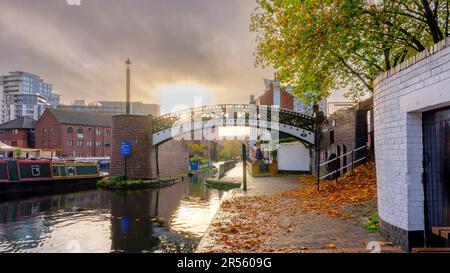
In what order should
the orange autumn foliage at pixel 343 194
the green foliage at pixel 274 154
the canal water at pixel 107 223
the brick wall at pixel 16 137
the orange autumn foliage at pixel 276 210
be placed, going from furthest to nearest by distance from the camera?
the brick wall at pixel 16 137 → the green foliage at pixel 274 154 → the orange autumn foliage at pixel 343 194 → the canal water at pixel 107 223 → the orange autumn foliage at pixel 276 210

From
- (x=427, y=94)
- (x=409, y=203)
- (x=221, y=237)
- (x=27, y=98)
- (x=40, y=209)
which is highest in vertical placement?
(x=27, y=98)

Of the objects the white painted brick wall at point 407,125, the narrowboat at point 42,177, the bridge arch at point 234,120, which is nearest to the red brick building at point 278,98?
the bridge arch at point 234,120

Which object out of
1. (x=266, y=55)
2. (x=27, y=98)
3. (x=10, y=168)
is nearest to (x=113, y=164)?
(x=10, y=168)

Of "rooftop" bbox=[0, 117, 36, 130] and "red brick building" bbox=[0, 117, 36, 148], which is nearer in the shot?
"red brick building" bbox=[0, 117, 36, 148]

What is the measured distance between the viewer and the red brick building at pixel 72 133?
6438 centimetres

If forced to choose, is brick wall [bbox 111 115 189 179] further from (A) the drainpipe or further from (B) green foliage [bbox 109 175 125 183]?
(A) the drainpipe

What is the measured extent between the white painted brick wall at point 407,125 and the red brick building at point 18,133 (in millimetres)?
74954

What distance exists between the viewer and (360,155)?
654 inches

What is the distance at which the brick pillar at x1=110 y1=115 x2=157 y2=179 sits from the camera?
3044 cm

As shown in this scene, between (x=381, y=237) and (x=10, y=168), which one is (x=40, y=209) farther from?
(x=381, y=237)

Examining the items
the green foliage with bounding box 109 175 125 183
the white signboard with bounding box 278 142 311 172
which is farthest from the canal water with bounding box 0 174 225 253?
the white signboard with bounding box 278 142 311 172

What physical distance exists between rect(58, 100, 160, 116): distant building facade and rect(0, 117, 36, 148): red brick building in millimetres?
45629

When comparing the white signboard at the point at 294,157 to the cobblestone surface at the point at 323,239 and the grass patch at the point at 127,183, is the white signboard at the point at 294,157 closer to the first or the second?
the grass patch at the point at 127,183

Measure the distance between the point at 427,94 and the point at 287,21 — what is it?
881 cm
